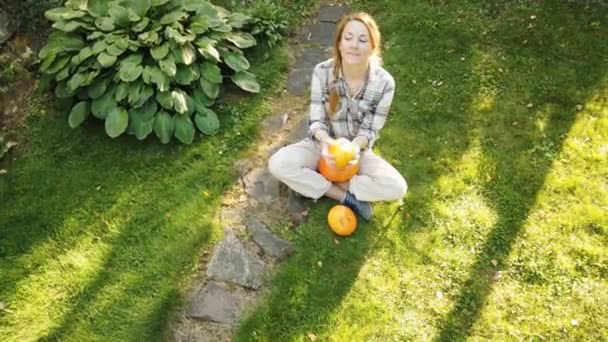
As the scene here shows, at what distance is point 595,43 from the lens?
17.5ft

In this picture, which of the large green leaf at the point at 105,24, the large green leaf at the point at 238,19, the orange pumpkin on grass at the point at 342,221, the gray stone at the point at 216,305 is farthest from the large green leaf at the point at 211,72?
the gray stone at the point at 216,305

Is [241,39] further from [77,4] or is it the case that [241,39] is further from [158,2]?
[77,4]

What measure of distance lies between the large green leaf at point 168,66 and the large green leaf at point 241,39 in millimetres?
703

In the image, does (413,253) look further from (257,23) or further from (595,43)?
(595,43)

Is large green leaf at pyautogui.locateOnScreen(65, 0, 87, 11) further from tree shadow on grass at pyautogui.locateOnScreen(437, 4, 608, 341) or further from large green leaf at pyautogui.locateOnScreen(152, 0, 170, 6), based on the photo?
tree shadow on grass at pyautogui.locateOnScreen(437, 4, 608, 341)

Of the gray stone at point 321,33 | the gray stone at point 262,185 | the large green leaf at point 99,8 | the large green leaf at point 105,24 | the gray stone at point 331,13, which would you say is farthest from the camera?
the gray stone at point 331,13

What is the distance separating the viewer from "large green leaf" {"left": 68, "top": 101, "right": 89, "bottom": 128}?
4434mm

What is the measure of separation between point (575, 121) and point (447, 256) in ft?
6.35

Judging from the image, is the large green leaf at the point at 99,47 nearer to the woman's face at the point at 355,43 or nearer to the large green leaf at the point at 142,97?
the large green leaf at the point at 142,97

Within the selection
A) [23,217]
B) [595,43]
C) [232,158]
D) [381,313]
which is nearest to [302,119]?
[232,158]

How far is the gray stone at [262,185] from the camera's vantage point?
4.22 meters

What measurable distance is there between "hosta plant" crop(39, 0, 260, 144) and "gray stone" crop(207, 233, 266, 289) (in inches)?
45.0

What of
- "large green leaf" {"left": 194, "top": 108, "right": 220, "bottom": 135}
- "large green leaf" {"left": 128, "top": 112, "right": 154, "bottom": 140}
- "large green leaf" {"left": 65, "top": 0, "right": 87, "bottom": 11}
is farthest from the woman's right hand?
"large green leaf" {"left": 65, "top": 0, "right": 87, "bottom": 11}

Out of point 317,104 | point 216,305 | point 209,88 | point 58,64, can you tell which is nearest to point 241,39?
point 209,88
